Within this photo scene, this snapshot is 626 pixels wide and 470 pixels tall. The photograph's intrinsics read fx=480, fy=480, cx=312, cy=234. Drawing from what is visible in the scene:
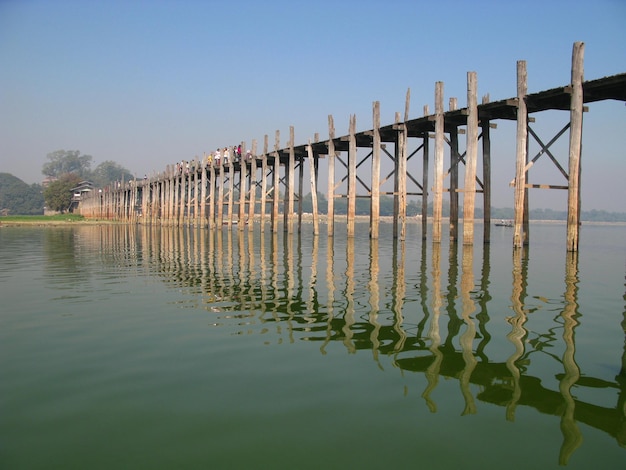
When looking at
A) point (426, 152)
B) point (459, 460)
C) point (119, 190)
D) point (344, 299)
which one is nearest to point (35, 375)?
point (459, 460)

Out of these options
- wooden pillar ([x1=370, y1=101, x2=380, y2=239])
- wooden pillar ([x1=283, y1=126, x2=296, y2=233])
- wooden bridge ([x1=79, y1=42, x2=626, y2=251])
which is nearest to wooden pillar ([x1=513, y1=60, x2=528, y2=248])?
wooden bridge ([x1=79, y1=42, x2=626, y2=251])

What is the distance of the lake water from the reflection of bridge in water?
31 millimetres

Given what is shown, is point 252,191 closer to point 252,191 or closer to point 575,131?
point 252,191

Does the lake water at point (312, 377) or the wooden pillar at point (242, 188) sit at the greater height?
the wooden pillar at point (242, 188)

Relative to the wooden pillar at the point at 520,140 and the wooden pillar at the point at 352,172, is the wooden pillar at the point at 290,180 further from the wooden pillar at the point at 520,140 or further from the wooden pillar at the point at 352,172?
the wooden pillar at the point at 520,140

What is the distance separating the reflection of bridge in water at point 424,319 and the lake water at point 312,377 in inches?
1.2

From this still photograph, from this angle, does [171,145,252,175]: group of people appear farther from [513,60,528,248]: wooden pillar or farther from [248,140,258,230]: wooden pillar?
[513,60,528,248]: wooden pillar

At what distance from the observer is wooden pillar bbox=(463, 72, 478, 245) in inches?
737

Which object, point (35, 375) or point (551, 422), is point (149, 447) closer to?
point (35, 375)

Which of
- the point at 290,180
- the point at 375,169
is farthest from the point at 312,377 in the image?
the point at 290,180

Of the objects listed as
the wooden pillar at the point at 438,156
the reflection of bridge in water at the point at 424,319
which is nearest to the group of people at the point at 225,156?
the wooden pillar at the point at 438,156

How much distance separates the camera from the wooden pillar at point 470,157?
18.7m

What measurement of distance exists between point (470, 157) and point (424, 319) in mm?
13124

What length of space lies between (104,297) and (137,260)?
23.9 feet
